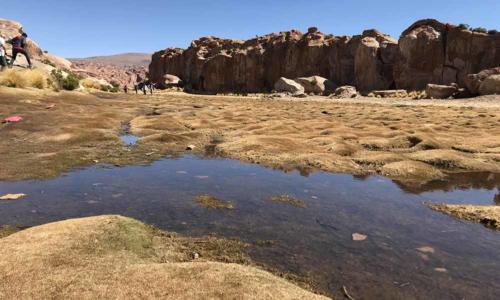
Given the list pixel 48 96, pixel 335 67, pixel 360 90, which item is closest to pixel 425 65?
pixel 360 90

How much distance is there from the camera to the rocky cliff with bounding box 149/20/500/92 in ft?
225

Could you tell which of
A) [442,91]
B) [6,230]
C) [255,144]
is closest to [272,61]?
[442,91]

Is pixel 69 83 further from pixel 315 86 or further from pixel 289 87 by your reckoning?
pixel 315 86

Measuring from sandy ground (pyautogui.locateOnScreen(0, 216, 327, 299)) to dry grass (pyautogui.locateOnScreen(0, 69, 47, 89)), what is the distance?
1111 inches

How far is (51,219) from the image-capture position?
851cm

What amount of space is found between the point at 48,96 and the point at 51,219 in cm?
2568

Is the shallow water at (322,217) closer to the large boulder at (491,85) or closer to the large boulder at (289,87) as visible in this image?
the large boulder at (491,85)

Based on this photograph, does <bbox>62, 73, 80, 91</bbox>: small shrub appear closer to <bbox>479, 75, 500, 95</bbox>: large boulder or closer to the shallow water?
the shallow water

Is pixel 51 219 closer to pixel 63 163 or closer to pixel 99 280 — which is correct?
pixel 99 280

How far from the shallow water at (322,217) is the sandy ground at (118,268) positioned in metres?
0.95

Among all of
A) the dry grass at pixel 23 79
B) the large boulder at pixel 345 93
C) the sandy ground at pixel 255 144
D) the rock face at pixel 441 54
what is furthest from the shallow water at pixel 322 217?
the rock face at pixel 441 54

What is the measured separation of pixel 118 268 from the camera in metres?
5.84

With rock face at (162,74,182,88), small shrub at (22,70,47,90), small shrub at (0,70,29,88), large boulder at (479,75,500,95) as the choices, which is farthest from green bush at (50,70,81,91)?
rock face at (162,74,182,88)

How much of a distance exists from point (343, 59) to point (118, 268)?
88.6 metres
